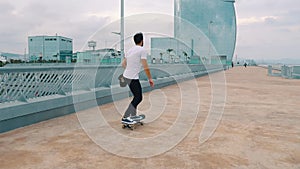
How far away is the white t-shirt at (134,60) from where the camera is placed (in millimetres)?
4953

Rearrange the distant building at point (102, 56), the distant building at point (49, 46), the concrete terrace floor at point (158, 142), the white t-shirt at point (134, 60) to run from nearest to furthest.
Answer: the concrete terrace floor at point (158, 142), the white t-shirt at point (134, 60), the distant building at point (102, 56), the distant building at point (49, 46)

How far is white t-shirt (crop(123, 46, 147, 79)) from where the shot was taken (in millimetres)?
4953

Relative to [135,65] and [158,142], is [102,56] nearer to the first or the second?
[135,65]

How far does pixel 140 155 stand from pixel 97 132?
1415 mm

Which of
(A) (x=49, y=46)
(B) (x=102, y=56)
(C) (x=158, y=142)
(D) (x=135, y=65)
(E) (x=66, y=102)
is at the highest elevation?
(A) (x=49, y=46)

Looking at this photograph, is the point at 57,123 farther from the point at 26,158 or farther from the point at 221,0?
the point at 221,0

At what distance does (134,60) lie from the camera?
4.98 metres

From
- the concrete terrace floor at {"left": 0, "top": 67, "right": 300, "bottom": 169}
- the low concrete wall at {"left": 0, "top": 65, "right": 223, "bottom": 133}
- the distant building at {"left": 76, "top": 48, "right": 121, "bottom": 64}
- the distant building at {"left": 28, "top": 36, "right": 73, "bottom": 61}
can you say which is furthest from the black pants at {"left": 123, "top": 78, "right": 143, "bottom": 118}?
the distant building at {"left": 28, "top": 36, "right": 73, "bottom": 61}

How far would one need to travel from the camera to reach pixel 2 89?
4809 millimetres

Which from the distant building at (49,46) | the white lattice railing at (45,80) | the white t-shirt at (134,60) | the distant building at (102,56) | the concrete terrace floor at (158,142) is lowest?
the concrete terrace floor at (158,142)

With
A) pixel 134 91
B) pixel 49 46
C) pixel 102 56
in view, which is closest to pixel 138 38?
pixel 134 91

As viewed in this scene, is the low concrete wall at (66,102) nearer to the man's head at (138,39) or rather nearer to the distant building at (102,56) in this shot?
the distant building at (102,56)

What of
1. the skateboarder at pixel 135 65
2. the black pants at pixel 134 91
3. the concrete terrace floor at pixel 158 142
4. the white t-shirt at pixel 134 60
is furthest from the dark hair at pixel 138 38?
the concrete terrace floor at pixel 158 142

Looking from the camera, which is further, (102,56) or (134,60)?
(102,56)
